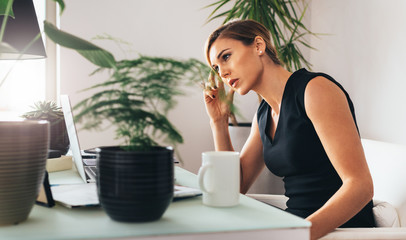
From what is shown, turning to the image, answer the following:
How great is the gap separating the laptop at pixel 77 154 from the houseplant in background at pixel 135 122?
118 millimetres

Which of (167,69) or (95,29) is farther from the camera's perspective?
(95,29)

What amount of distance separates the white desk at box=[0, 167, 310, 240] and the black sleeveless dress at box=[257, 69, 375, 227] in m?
0.61

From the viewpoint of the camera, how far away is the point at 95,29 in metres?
2.77

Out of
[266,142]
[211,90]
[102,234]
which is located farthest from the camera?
[211,90]

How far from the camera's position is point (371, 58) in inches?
94.5

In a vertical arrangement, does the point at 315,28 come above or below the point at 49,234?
above

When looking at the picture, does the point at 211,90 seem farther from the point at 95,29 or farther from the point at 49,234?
the point at 95,29

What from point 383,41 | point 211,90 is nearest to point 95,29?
point 211,90

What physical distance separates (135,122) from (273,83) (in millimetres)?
949

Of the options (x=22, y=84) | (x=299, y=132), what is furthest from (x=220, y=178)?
(x=22, y=84)

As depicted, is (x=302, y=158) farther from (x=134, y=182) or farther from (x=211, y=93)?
(x=134, y=182)

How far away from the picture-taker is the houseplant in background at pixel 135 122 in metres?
0.60

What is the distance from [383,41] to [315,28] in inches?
33.6

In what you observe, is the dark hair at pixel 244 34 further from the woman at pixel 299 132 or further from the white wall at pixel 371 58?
the white wall at pixel 371 58
